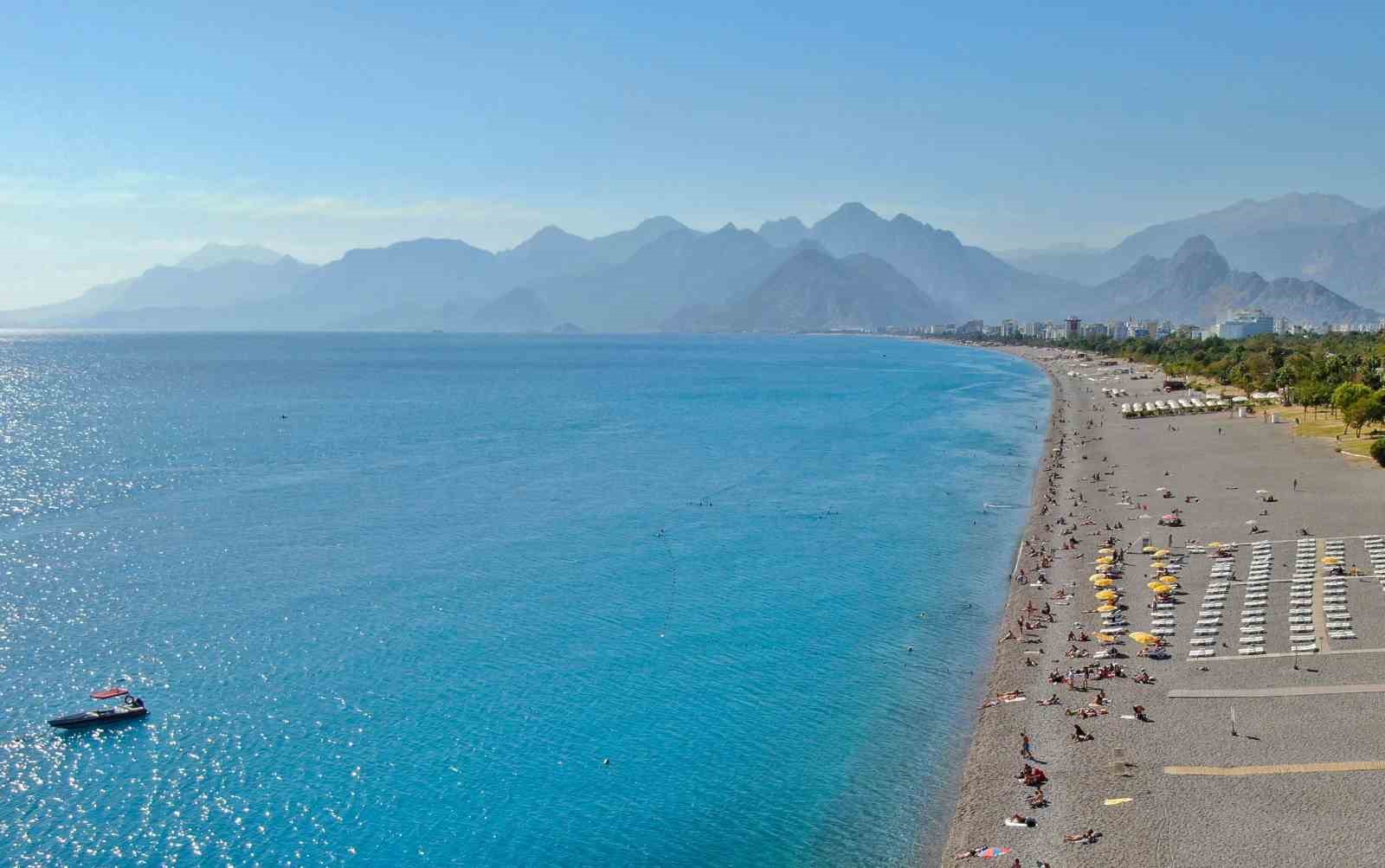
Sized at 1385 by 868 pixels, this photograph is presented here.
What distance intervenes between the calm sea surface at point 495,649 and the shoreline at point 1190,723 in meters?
1.69

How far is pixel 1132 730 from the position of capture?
25.0m

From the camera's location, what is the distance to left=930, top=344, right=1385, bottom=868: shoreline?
20406 mm

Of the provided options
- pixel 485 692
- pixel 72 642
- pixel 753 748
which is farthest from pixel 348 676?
pixel 753 748

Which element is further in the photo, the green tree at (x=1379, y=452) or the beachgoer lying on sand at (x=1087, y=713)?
the green tree at (x=1379, y=452)

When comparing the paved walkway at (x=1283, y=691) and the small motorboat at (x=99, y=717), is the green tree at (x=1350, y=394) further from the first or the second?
the small motorboat at (x=99, y=717)

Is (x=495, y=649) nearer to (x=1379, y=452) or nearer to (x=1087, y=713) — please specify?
(x=1087, y=713)

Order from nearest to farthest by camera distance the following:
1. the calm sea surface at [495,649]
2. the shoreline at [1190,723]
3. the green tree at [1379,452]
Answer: the shoreline at [1190,723], the calm sea surface at [495,649], the green tree at [1379,452]

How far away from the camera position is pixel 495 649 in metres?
33.2

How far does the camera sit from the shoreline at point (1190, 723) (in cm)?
2041

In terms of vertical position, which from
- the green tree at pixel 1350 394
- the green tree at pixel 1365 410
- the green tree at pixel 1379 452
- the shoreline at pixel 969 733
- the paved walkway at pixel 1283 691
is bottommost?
the shoreline at pixel 969 733

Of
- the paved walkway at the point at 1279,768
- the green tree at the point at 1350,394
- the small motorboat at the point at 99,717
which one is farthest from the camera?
the green tree at the point at 1350,394

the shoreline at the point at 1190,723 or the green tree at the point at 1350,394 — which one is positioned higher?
the green tree at the point at 1350,394

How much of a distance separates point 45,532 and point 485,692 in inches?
1266

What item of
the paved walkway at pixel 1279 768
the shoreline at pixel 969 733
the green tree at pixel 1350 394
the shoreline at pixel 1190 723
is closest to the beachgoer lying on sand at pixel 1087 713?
the shoreline at pixel 1190 723
